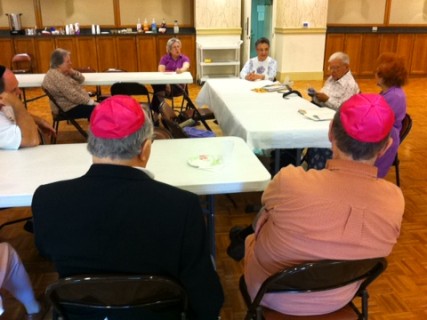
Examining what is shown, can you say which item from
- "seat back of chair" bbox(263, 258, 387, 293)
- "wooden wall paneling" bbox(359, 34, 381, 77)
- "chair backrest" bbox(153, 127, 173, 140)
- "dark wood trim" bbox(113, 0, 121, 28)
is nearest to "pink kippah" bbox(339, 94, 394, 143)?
"seat back of chair" bbox(263, 258, 387, 293)

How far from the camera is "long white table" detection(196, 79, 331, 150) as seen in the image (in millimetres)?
2939

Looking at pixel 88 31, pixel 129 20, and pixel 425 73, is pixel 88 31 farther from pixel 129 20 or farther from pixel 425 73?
pixel 425 73

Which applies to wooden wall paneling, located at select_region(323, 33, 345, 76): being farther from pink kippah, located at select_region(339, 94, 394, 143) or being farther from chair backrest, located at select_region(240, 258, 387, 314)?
chair backrest, located at select_region(240, 258, 387, 314)

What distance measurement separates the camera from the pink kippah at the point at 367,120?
1374mm

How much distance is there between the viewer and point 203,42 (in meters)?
9.09

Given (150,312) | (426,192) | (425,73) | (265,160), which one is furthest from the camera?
(425,73)

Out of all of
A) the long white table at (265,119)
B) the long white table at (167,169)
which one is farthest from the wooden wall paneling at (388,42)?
the long white table at (167,169)

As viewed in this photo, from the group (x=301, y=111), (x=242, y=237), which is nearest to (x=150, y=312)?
(x=242, y=237)

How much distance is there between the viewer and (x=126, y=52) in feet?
29.9

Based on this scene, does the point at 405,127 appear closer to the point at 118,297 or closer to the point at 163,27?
the point at 118,297

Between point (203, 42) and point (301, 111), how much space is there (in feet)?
20.2

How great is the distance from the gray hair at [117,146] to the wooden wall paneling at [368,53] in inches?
380

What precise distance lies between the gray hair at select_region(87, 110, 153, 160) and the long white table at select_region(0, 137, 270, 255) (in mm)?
593

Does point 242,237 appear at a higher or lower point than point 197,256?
lower
